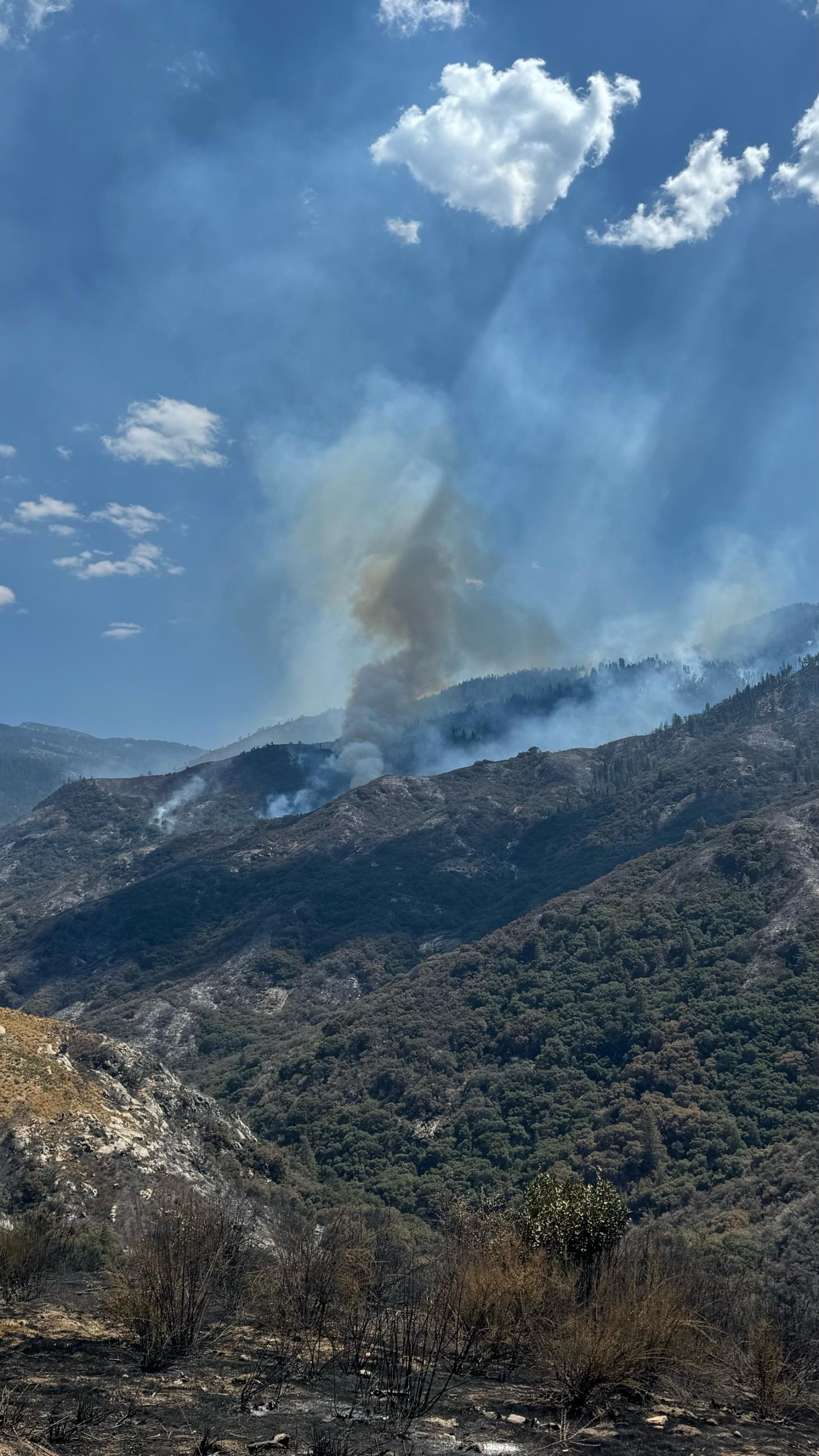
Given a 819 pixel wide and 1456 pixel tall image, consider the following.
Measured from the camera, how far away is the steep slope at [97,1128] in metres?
42.5

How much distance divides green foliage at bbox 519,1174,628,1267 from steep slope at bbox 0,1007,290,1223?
77.3 feet

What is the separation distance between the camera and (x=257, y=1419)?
14.7 metres

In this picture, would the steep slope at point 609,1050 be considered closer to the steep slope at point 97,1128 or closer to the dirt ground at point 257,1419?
the steep slope at point 97,1128

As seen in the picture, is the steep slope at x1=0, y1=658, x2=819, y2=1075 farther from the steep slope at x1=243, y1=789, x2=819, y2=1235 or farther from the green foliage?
the green foliage

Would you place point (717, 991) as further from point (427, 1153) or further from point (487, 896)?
point (487, 896)

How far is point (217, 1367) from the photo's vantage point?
1756 cm

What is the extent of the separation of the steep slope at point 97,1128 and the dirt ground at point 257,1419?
26346 mm

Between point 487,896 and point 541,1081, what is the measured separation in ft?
276

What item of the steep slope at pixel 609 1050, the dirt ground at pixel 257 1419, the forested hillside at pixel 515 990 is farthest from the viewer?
the forested hillside at pixel 515 990

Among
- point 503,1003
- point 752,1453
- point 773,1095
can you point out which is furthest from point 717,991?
point 752,1453

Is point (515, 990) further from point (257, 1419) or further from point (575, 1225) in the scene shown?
point (257, 1419)

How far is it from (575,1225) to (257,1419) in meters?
17.4

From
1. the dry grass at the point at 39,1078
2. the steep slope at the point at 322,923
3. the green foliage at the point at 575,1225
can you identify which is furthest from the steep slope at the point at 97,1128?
the steep slope at the point at 322,923

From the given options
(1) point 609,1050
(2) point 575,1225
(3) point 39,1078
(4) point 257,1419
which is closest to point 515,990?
(1) point 609,1050
